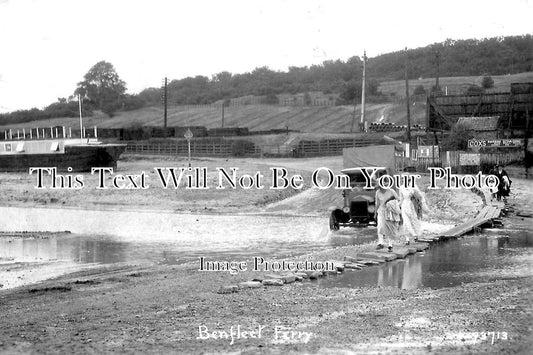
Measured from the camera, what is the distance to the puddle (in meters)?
13.3

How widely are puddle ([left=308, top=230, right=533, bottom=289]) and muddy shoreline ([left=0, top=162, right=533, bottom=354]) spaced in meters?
0.56

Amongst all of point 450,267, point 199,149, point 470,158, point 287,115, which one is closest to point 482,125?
point 470,158

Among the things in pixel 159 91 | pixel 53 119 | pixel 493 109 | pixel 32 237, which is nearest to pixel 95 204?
pixel 32 237

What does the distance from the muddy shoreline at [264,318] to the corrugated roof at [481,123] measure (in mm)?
41177

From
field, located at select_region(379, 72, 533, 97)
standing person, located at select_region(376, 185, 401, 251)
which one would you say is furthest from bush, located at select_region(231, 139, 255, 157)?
standing person, located at select_region(376, 185, 401, 251)

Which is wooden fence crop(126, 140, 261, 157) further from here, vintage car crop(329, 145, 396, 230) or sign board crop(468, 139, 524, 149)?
vintage car crop(329, 145, 396, 230)

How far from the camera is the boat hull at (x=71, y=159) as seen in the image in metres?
58.6

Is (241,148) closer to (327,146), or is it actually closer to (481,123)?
(327,146)

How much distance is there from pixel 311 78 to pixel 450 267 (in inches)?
4935

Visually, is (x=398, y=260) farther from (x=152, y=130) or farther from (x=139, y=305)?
(x=152, y=130)

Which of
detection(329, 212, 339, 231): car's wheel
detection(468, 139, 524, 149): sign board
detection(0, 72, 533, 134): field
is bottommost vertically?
detection(329, 212, 339, 231): car's wheel

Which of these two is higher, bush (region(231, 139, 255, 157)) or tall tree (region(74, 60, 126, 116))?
tall tree (region(74, 60, 126, 116))

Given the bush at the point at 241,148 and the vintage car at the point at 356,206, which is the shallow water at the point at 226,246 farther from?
the bush at the point at 241,148

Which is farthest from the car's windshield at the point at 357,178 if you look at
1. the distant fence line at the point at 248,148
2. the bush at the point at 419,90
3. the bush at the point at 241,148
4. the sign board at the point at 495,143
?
the bush at the point at 419,90
